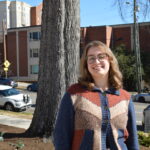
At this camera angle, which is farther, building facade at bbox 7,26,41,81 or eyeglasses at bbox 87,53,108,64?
building facade at bbox 7,26,41,81

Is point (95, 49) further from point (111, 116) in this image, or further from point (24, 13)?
point (24, 13)

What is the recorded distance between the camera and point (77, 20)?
24.9 feet

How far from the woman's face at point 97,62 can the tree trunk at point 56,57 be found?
4446 millimetres

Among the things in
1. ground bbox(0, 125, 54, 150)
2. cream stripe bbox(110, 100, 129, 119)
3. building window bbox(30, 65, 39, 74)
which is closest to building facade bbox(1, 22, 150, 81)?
building window bbox(30, 65, 39, 74)

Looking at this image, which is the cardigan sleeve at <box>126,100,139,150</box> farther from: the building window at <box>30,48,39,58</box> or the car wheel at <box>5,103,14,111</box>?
the building window at <box>30,48,39,58</box>

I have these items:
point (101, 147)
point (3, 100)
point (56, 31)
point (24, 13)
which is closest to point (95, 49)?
point (101, 147)

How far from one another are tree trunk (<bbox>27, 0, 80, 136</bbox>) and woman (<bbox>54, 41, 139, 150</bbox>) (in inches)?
174

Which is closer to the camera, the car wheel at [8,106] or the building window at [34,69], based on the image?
the car wheel at [8,106]

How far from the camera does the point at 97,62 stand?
2900 millimetres

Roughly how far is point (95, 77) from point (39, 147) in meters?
4.00

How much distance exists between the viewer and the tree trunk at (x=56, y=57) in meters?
7.40

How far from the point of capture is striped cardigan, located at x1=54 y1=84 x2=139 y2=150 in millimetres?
2744

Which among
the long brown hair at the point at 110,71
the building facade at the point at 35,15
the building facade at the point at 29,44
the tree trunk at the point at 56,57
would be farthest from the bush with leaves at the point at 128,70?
the building facade at the point at 35,15

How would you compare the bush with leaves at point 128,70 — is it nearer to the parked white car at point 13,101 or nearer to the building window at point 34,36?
the building window at point 34,36
